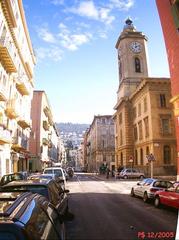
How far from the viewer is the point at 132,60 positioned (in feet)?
204

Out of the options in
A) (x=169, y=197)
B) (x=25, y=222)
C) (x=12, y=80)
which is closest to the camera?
(x=25, y=222)

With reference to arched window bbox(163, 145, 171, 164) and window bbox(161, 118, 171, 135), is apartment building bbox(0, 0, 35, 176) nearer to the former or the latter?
arched window bbox(163, 145, 171, 164)

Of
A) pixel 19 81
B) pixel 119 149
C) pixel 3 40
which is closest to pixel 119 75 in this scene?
pixel 119 149

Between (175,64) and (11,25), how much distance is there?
53.2ft

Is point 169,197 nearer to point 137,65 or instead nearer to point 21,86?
point 21,86

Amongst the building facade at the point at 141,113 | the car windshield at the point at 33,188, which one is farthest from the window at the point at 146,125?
the car windshield at the point at 33,188

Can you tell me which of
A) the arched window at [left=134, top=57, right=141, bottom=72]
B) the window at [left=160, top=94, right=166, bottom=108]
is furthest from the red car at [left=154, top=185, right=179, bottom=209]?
the arched window at [left=134, top=57, right=141, bottom=72]

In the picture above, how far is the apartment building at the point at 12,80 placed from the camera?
24.5 m

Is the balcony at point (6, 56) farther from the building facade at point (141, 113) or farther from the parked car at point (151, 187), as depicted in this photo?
the building facade at point (141, 113)

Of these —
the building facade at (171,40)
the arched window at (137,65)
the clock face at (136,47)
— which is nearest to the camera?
the building facade at (171,40)

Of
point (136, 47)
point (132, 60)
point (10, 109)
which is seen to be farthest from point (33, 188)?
point (136, 47)

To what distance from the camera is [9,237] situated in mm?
2059

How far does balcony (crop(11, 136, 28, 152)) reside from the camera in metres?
31.0

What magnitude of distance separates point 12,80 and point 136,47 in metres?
40.6
